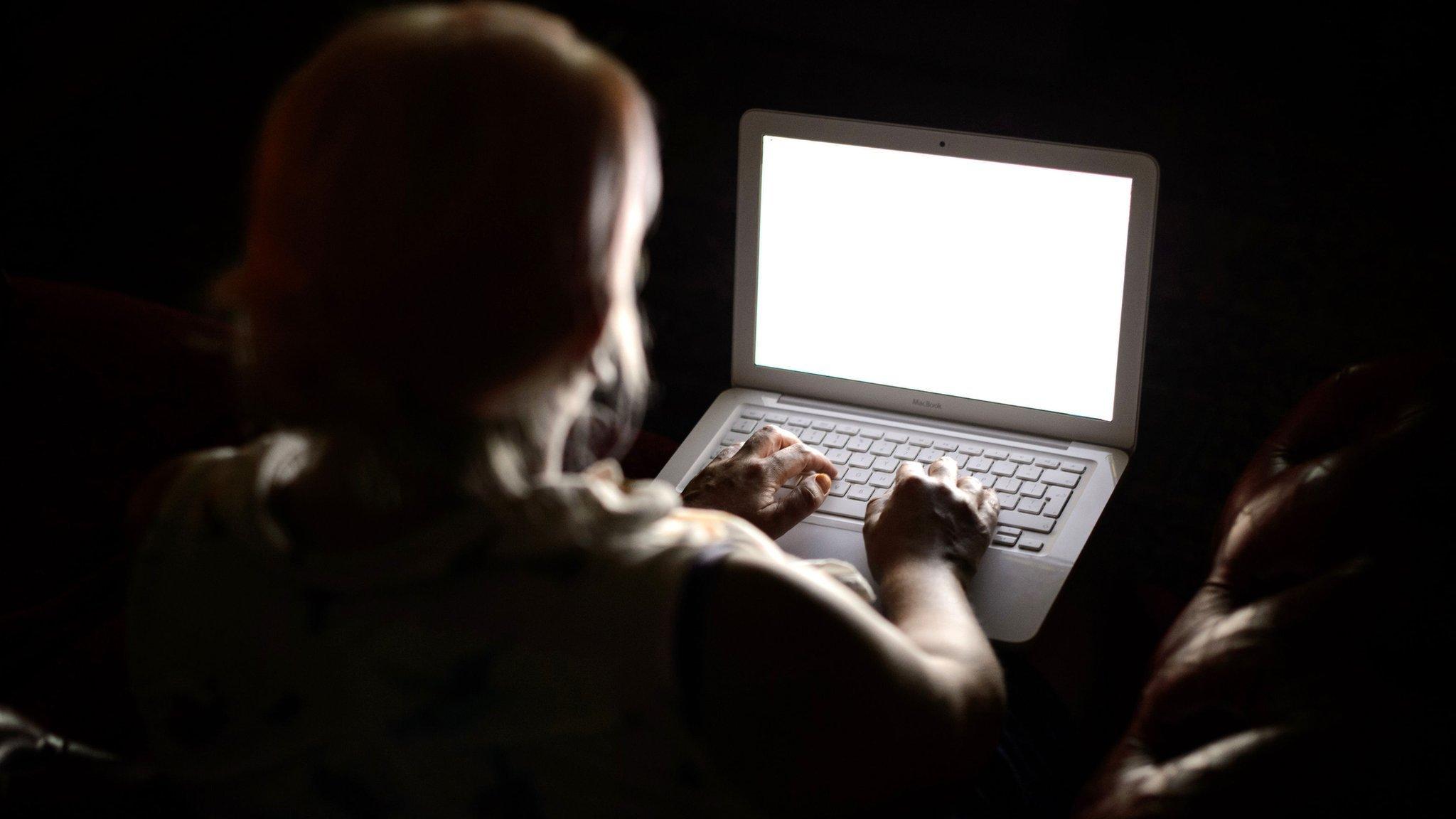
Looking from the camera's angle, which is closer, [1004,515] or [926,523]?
[926,523]

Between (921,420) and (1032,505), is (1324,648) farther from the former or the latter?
(921,420)

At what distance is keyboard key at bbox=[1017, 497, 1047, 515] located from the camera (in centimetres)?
124

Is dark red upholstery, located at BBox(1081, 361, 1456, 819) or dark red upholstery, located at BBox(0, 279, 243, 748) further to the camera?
dark red upholstery, located at BBox(0, 279, 243, 748)

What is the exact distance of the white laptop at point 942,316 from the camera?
1255 mm

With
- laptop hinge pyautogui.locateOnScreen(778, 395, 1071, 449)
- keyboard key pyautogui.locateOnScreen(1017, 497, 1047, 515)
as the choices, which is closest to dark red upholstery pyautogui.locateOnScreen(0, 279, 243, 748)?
laptop hinge pyautogui.locateOnScreen(778, 395, 1071, 449)

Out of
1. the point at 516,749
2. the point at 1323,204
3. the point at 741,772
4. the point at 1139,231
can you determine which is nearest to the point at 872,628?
the point at 741,772

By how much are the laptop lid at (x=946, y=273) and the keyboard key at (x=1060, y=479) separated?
0.07 metres

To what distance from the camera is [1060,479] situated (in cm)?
128

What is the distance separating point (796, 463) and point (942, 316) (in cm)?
27

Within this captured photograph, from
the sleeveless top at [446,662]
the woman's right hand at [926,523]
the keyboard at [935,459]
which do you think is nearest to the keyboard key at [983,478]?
the keyboard at [935,459]

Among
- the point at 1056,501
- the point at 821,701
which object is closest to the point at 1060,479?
the point at 1056,501

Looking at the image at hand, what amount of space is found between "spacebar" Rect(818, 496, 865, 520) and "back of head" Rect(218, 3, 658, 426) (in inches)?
25.4

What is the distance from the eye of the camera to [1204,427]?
4.77 ft

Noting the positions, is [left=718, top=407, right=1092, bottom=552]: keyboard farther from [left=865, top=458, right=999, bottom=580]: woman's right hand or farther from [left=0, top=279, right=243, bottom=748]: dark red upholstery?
[left=0, top=279, right=243, bottom=748]: dark red upholstery
